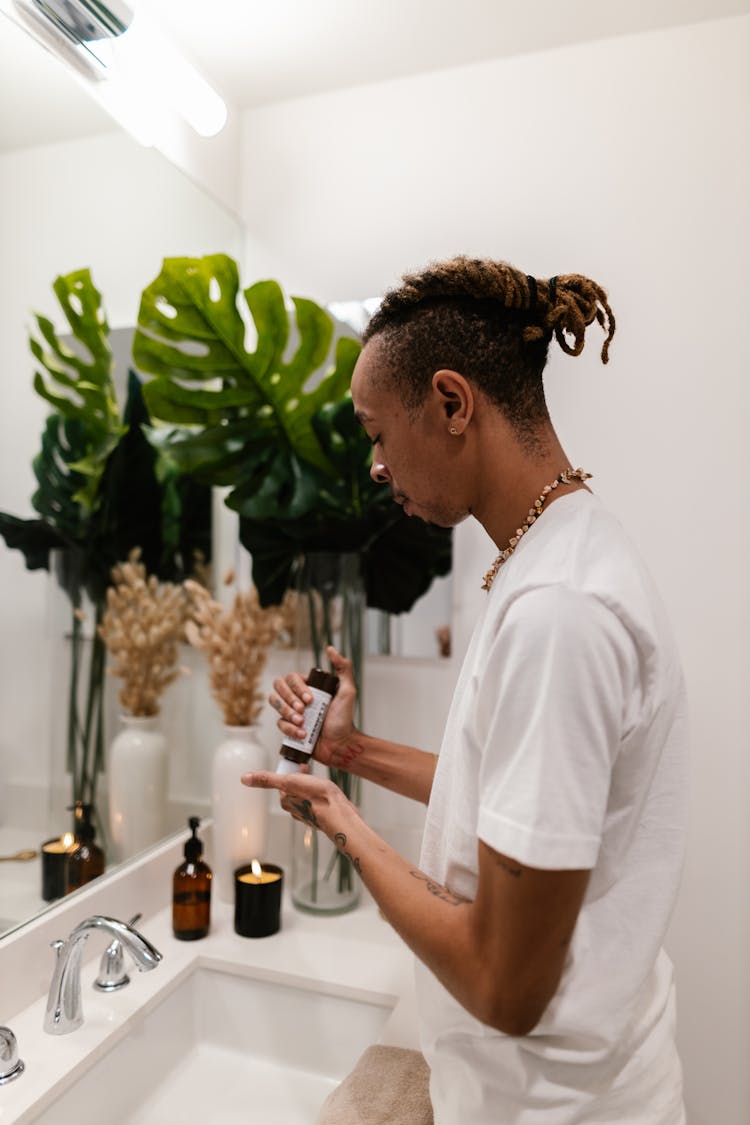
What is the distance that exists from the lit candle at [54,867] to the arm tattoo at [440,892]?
2.27 feet

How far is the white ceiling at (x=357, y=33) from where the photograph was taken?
51.0 inches

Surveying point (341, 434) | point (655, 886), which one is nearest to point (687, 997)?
point (655, 886)

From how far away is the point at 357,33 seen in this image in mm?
1397

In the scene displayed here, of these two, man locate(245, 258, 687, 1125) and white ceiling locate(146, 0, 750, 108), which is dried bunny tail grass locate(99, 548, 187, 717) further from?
white ceiling locate(146, 0, 750, 108)

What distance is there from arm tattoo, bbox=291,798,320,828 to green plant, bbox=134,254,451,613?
1.88 feet

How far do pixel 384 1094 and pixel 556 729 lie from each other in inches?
22.6

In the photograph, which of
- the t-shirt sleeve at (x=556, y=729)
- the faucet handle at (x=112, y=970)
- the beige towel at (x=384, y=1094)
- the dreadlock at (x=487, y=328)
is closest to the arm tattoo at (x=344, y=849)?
the t-shirt sleeve at (x=556, y=729)

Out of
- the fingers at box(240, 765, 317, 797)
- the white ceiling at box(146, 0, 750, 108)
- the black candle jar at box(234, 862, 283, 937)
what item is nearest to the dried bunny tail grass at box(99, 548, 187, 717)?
the black candle jar at box(234, 862, 283, 937)

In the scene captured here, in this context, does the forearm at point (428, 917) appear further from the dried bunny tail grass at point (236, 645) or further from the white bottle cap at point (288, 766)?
the dried bunny tail grass at point (236, 645)

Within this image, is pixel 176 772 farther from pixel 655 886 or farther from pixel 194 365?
pixel 655 886

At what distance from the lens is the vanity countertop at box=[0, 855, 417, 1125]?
92 centimetres

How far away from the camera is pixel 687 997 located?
1.31 meters

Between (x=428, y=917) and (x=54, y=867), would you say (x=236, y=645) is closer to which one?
(x=54, y=867)

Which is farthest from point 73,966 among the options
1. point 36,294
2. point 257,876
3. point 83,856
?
point 36,294
